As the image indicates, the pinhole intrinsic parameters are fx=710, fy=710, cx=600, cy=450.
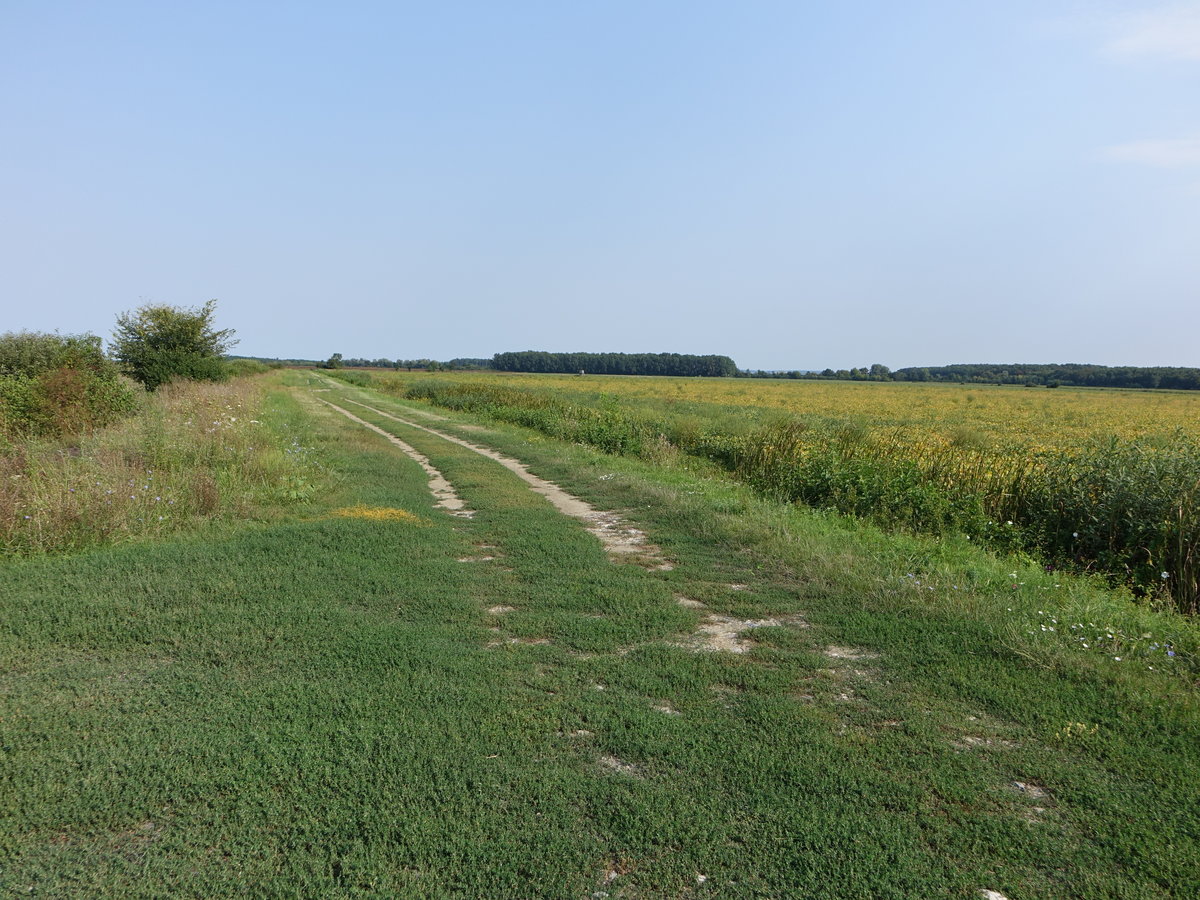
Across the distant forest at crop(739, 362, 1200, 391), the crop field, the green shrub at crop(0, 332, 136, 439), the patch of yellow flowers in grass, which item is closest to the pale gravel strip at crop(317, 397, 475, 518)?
the patch of yellow flowers in grass

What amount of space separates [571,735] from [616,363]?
14735cm

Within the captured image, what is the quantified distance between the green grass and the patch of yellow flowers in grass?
200 centimetres

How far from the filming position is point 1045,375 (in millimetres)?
127062

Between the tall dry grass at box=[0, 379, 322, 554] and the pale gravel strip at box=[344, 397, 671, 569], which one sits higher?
the tall dry grass at box=[0, 379, 322, 554]

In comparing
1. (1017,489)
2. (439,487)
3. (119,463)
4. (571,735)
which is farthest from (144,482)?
(1017,489)

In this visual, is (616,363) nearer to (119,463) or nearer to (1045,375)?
(1045,375)

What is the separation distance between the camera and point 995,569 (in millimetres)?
7445

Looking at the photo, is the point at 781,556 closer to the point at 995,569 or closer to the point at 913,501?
the point at 995,569

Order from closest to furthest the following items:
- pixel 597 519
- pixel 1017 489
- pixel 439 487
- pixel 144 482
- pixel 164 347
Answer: pixel 144 482 → pixel 597 519 → pixel 1017 489 → pixel 439 487 → pixel 164 347

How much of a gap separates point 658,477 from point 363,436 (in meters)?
10.1

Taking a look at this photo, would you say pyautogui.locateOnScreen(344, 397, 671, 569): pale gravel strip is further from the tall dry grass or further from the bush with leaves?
the bush with leaves

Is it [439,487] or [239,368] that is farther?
[239,368]

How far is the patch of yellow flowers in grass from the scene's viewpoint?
30.1ft

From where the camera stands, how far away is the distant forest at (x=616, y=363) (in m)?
143
